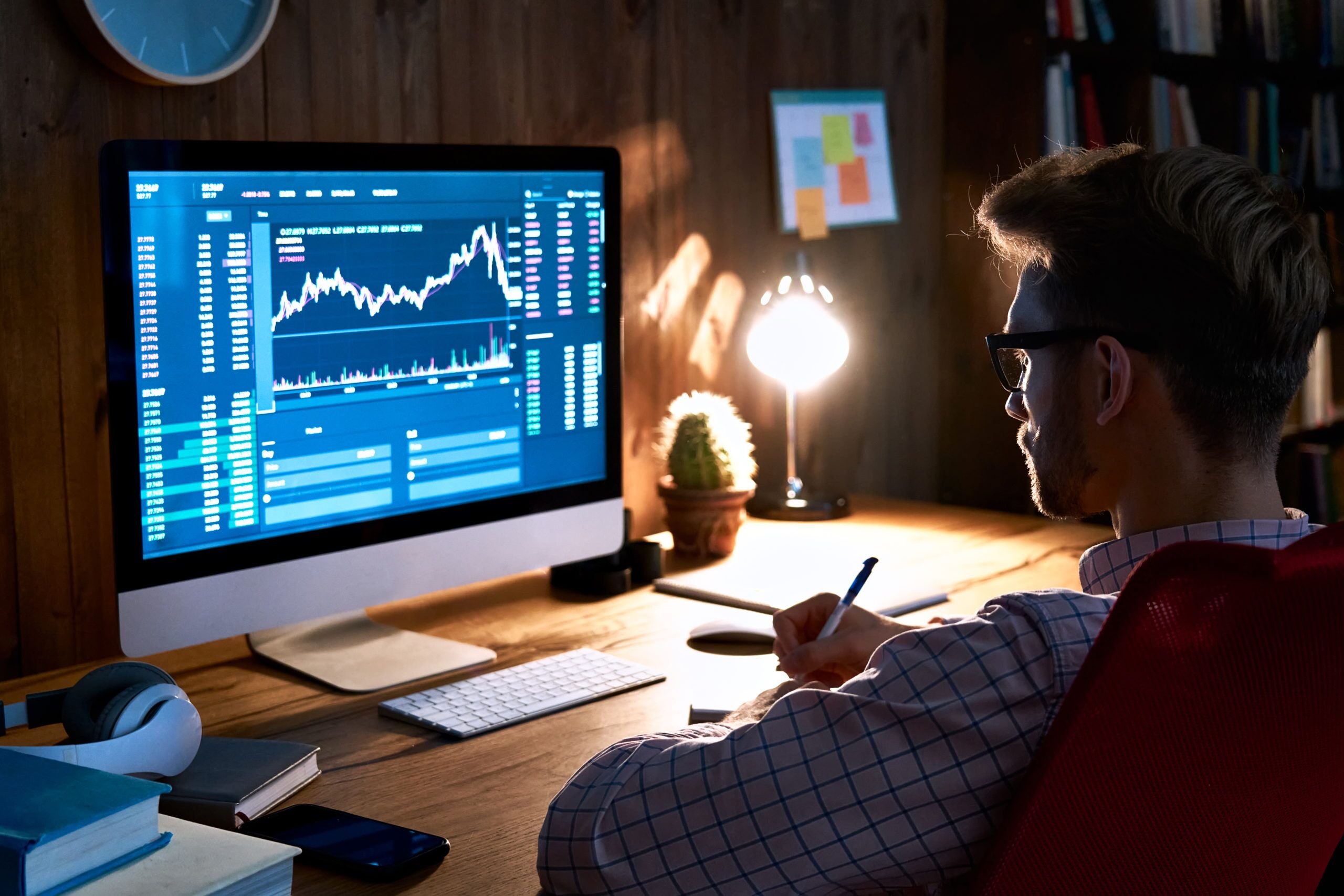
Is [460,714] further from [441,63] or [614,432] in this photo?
[441,63]

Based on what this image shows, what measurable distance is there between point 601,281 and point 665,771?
2.83 ft

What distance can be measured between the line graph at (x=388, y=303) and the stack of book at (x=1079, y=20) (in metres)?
1.47

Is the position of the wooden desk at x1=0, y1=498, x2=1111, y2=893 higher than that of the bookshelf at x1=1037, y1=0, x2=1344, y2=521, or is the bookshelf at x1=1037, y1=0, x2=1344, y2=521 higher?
the bookshelf at x1=1037, y1=0, x2=1344, y2=521

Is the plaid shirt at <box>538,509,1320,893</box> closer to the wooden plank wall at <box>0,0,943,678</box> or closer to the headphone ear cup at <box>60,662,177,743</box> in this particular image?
the headphone ear cup at <box>60,662,177,743</box>

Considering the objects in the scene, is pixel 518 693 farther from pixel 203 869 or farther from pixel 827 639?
pixel 203 869

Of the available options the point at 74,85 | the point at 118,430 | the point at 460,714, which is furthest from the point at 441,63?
the point at 460,714

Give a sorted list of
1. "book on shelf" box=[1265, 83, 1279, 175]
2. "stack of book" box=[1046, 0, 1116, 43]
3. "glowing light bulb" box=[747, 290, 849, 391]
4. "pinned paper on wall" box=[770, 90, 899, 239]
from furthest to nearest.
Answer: "book on shelf" box=[1265, 83, 1279, 175] < "stack of book" box=[1046, 0, 1116, 43] < "pinned paper on wall" box=[770, 90, 899, 239] < "glowing light bulb" box=[747, 290, 849, 391]

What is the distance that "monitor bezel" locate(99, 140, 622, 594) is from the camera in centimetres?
128

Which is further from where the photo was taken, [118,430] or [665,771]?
[118,430]

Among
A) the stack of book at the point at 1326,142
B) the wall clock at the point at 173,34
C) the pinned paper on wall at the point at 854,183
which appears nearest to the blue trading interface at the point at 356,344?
the wall clock at the point at 173,34

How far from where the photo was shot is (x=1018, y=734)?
900mm

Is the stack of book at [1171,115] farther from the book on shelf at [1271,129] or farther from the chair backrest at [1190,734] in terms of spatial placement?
the chair backrest at [1190,734]

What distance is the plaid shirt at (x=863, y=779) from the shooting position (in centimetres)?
90

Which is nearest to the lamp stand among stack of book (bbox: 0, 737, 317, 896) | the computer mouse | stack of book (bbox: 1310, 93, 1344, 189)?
the computer mouse
